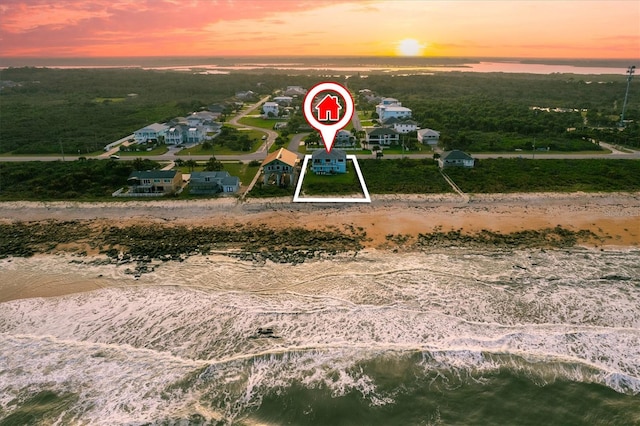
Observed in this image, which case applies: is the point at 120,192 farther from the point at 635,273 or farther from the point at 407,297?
the point at 635,273

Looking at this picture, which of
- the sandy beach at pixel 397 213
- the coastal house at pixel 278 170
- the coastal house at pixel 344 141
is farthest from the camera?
the coastal house at pixel 344 141

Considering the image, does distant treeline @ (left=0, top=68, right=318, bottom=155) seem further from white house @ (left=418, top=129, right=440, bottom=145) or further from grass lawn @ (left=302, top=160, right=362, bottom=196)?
white house @ (left=418, top=129, right=440, bottom=145)

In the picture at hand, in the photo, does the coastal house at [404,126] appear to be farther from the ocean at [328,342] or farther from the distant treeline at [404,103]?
the ocean at [328,342]

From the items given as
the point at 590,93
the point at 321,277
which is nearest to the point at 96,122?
the point at 321,277

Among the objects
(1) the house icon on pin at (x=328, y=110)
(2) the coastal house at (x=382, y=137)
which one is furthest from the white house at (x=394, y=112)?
(1) the house icon on pin at (x=328, y=110)

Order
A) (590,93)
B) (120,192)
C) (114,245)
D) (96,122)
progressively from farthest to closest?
(590,93)
(96,122)
(120,192)
(114,245)

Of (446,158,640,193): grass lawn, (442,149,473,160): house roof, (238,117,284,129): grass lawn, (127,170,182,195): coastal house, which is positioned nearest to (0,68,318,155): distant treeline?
(238,117,284,129): grass lawn
